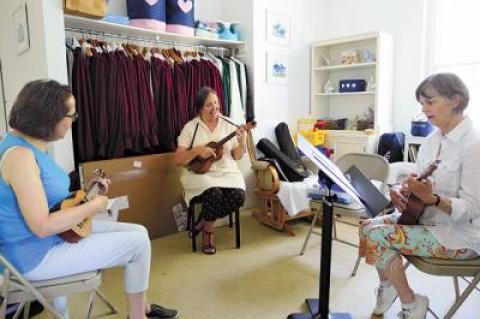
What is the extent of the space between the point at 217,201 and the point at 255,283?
69 centimetres

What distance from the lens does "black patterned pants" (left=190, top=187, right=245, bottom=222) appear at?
8.59 feet

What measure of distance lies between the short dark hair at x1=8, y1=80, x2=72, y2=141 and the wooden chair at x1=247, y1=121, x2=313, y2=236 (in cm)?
189

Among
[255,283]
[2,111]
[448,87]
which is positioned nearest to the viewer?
[448,87]

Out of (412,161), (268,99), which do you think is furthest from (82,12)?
(412,161)

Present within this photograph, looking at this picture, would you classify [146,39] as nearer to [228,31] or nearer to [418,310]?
[228,31]

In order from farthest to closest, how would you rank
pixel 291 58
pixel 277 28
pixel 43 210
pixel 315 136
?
pixel 291 58
pixel 315 136
pixel 277 28
pixel 43 210

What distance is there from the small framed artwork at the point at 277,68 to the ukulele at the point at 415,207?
2465 millimetres

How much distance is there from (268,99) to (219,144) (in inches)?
51.6

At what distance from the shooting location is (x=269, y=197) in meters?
3.08

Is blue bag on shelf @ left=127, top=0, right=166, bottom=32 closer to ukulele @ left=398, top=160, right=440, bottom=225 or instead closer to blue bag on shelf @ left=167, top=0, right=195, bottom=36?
blue bag on shelf @ left=167, top=0, right=195, bottom=36

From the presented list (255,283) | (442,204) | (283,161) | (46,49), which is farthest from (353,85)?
(46,49)

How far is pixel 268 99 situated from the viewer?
3816mm

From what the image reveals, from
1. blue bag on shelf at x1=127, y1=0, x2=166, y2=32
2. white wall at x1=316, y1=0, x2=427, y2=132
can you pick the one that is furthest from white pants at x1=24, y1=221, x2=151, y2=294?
white wall at x1=316, y1=0, x2=427, y2=132

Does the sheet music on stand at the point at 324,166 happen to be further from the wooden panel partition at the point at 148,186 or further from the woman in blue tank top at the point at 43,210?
the wooden panel partition at the point at 148,186
